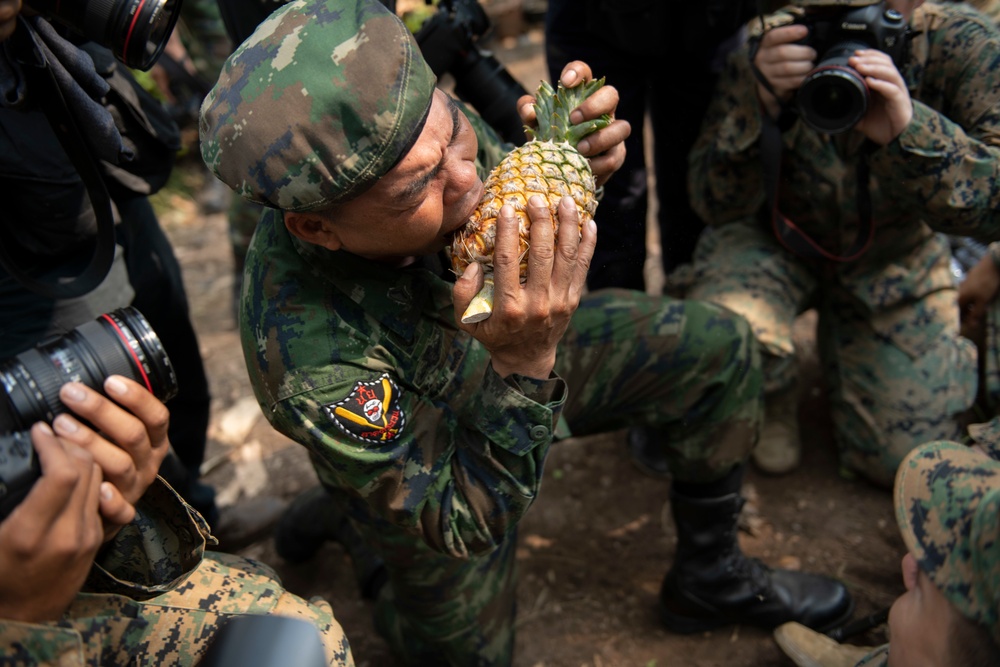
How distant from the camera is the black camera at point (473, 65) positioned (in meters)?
3.03

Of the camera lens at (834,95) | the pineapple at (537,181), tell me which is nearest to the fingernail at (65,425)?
the pineapple at (537,181)

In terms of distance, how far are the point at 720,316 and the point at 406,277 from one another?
1.17 m

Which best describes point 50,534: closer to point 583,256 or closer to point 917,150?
point 583,256

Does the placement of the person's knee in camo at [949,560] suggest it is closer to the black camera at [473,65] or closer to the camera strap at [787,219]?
the camera strap at [787,219]

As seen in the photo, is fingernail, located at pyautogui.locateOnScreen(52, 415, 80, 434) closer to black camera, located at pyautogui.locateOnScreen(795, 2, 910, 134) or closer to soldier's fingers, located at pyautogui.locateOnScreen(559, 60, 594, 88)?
soldier's fingers, located at pyautogui.locateOnScreen(559, 60, 594, 88)

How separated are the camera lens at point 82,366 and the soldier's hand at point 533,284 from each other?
0.71 m

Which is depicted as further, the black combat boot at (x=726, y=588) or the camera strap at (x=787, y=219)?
the camera strap at (x=787, y=219)

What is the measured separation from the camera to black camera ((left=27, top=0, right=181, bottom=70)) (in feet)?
7.10

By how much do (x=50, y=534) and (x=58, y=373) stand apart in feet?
1.07

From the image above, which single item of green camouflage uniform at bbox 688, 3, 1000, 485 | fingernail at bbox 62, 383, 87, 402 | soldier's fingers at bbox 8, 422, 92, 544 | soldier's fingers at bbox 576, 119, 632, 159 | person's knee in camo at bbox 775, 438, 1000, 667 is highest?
fingernail at bbox 62, 383, 87, 402

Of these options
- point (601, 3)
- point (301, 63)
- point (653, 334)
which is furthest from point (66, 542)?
point (601, 3)

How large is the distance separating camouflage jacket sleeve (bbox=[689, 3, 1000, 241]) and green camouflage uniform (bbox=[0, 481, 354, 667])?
Result: 247 cm

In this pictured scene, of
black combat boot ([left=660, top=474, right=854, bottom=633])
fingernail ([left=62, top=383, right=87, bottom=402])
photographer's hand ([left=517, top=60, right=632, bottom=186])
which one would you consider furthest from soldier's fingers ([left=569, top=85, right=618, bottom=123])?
fingernail ([left=62, top=383, right=87, bottom=402])

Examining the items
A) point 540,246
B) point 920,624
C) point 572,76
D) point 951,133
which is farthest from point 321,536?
point 951,133
